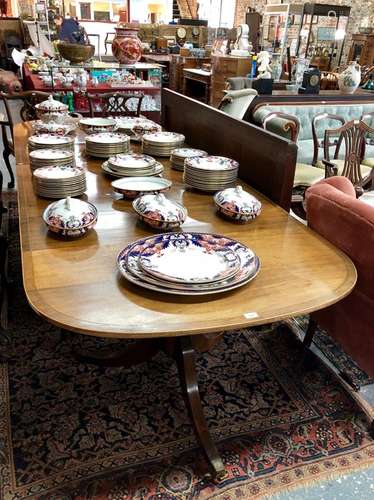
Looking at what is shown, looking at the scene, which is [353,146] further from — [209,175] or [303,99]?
[209,175]

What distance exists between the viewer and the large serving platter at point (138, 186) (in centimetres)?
153

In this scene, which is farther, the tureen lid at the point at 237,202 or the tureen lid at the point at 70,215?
the tureen lid at the point at 237,202

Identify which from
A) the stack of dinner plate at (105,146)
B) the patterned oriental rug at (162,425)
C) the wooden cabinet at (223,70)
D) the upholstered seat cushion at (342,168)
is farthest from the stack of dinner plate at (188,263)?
the wooden cabinet at (223,70)

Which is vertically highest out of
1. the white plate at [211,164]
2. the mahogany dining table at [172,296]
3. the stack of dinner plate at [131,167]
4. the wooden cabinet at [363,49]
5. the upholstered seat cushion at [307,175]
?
the wooden cabinet at [363,49]

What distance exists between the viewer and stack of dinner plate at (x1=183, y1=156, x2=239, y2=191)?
1617 millimetres

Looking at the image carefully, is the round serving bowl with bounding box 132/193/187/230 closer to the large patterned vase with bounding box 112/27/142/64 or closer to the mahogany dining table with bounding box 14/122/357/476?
the mahogany dining table with bounding box 14/122/357/476

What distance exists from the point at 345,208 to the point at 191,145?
1202 mm

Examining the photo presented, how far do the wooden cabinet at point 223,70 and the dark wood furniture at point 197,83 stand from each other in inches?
15.6

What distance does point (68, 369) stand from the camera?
175cm

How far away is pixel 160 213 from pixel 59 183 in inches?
17.2

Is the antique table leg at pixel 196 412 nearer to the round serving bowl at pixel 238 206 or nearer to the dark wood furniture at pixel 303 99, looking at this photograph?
the round serving bowl at pixel 238 206

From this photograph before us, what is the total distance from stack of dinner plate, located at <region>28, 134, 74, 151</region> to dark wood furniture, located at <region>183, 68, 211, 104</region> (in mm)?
5420

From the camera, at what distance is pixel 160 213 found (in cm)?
130

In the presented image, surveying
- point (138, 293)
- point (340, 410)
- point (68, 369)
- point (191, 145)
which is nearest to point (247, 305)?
point (138, 293)
